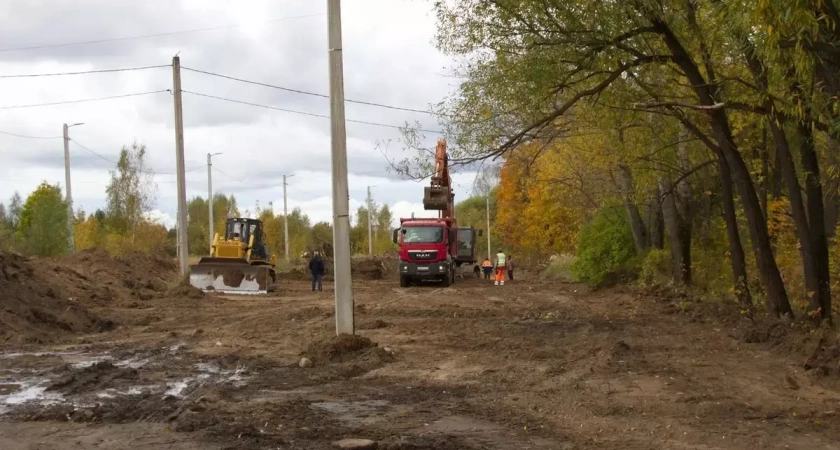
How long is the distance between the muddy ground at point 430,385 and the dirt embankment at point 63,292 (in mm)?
229

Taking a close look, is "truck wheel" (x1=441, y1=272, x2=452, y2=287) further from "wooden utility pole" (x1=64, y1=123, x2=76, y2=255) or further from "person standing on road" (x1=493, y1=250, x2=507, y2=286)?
"wooden utility pole" (x1=64, y1=123, x2=76, y2=255)

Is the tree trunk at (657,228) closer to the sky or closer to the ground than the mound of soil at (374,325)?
closer to the sky

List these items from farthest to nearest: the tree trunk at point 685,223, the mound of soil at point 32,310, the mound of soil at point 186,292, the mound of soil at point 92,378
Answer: the mound of soil at point 186,292, the tree trunk at point 685,223, the mound of soil at point 32,310, the mound of soil at point 92,378

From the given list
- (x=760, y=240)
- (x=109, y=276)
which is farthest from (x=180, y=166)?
(x=760, y=240)

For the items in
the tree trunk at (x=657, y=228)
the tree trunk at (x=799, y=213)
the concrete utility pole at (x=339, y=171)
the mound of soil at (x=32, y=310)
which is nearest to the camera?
the concrete utility pole at (x=339, y=171)

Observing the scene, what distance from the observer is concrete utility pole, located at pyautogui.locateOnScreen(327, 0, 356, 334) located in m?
14.3

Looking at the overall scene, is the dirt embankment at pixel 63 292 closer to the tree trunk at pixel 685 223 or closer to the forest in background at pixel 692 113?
the forest in background at pixel 692 113

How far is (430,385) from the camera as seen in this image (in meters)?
11.5

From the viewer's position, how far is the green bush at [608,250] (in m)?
33.2

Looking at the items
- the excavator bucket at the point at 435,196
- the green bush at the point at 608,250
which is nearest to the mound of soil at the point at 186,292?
the excavator bucket at the point at 435,196

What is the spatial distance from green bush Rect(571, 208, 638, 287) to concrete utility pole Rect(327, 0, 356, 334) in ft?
67.7

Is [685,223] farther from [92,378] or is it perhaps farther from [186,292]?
[92,378]

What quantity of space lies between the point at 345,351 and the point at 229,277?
63.7 feet

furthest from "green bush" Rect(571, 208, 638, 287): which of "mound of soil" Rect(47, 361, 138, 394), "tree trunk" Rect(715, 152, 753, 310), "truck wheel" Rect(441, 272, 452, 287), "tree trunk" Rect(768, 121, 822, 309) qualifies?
"mound of soil" Rect(47, 361, 138, 394)
